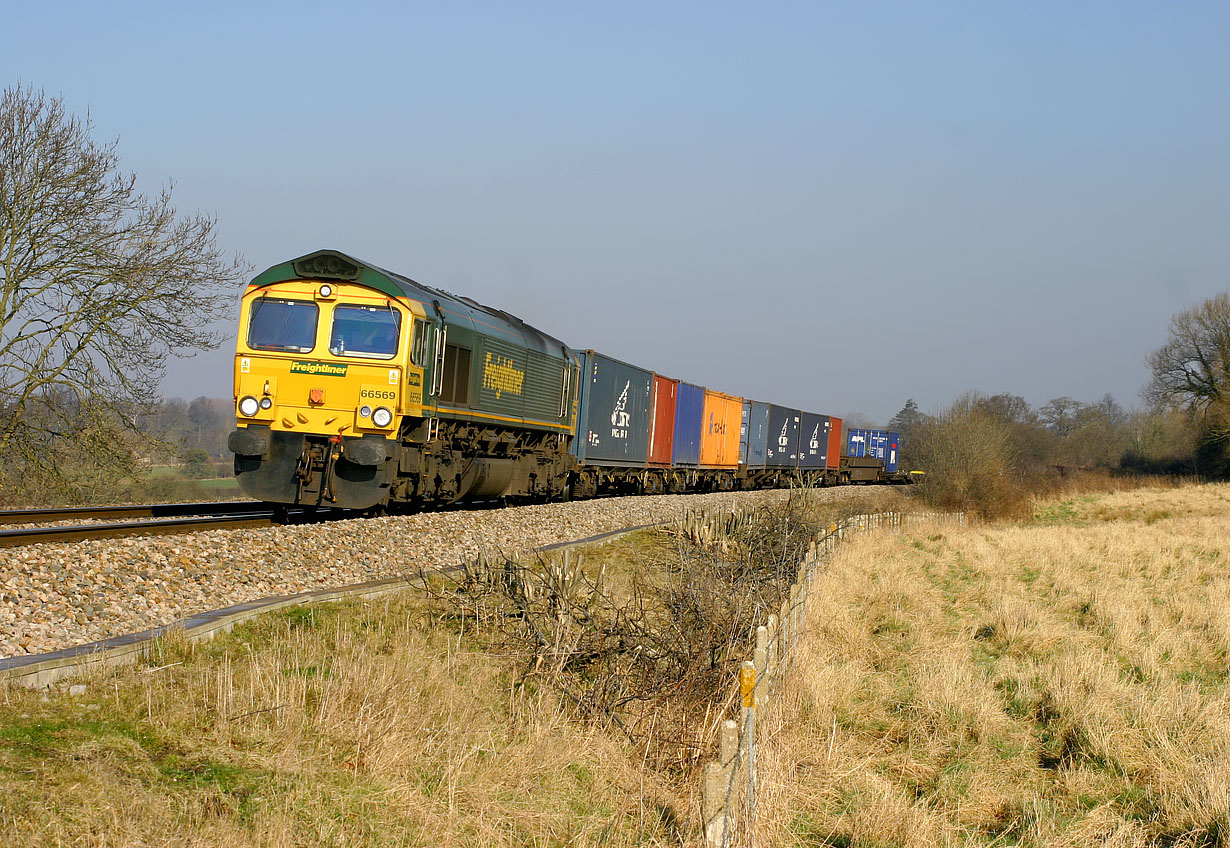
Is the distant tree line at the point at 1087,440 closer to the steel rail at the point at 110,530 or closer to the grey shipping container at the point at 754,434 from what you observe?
the grey shipping container at the point at 754,434

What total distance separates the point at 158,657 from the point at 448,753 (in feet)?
7.39

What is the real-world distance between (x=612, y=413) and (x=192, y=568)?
17667 millimetres

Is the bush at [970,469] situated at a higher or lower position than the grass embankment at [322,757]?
higher

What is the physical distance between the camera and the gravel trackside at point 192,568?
7.59 meters

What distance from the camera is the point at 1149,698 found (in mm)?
9258

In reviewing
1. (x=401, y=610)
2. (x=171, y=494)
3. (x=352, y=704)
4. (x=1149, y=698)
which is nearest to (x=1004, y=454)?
(x=171, y=494)

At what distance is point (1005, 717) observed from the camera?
9047 millimetres

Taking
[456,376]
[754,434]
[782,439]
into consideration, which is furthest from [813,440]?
[456,376]

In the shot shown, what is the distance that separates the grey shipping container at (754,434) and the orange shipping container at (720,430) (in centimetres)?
65

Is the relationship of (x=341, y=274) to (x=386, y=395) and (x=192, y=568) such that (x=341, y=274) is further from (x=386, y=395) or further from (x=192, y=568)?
(x=192, y=568)

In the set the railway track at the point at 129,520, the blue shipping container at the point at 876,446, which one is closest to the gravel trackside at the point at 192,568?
the railway track at the point at 129,520

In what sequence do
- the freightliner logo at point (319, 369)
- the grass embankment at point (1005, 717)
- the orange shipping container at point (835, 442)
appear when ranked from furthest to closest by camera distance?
the orange shipping container at point (835, 442)
the freightliner logo at point (319, 369)
the grass embankment at point (1005, 717)

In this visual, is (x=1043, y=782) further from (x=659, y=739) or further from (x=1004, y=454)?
(x=1004, y=454)

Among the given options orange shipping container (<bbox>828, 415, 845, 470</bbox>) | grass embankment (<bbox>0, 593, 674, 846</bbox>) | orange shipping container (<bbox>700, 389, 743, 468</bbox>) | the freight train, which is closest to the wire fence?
grass embankment (<bbox>0, 593, 674, 846</bbox>)
